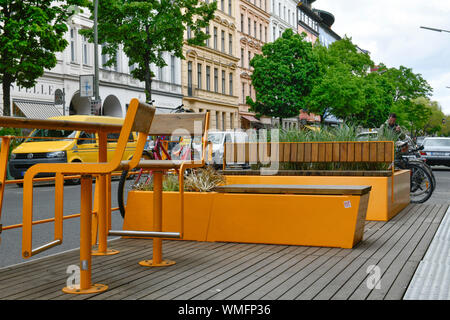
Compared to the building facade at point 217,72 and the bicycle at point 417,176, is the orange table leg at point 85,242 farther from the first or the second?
the building facade at point 217,72

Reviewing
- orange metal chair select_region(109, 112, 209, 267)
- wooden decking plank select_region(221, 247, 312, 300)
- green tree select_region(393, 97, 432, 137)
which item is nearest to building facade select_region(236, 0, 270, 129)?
green tree select_region(393, 97, 432, 137)

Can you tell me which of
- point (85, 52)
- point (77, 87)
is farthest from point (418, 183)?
point (85, 52)

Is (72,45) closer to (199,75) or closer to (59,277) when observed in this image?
(199,75)

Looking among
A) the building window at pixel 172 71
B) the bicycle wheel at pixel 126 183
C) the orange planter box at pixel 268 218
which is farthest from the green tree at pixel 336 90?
the orange planter box at pixel 268 218

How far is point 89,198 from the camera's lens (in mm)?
4297

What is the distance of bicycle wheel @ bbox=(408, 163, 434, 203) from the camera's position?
37.1 feet

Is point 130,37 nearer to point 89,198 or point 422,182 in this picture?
point 422,182

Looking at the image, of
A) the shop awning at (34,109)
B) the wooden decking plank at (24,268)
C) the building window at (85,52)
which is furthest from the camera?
the building window at (85,52)

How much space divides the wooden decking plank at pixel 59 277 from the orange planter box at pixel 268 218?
23.6 inches

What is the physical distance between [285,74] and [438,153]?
101 ft

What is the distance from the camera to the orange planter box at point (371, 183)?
27.2 feet

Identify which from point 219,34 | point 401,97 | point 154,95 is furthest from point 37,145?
point 401,97

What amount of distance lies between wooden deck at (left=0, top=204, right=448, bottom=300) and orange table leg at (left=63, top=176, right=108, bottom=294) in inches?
4.2
